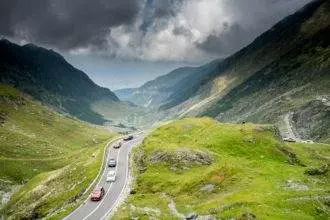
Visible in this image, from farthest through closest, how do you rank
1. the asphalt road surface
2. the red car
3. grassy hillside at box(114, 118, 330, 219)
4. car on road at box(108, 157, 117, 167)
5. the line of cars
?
1. car on road at box(108, 157, 117, 167)
2. the line of cars
3. the red car
4. the asphalt road surface
5. grassy hillside at box(114, 118, 330, 219)

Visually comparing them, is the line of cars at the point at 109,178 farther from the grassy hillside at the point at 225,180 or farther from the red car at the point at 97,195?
the grassy hillside at the point at 225,180

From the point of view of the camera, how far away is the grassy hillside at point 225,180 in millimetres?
55797

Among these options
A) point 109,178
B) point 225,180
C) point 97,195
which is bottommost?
point 225,180

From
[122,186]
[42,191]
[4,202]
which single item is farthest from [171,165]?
[4,202]

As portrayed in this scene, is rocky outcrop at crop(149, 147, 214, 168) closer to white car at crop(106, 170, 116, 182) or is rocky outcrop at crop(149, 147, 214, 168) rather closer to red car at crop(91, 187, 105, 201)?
white car at crop(106, 170, 116, 182)

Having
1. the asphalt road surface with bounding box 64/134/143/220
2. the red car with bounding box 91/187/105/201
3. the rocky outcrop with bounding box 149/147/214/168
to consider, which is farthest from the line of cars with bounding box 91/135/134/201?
the rocky outcrop with bounding box 149/147/214/168

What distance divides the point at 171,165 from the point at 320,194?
3717 cm

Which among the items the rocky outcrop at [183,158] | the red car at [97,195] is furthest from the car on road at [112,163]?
the red car at [97,195]

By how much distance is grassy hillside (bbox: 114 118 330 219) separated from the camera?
55797 millimetres

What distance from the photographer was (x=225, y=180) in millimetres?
73375

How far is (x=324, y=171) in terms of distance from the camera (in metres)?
75.4

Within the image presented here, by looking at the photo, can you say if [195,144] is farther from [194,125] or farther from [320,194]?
[320,194]

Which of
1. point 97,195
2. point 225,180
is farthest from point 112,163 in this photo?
point 225,180

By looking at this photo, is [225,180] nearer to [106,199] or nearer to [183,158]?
[183,158]
